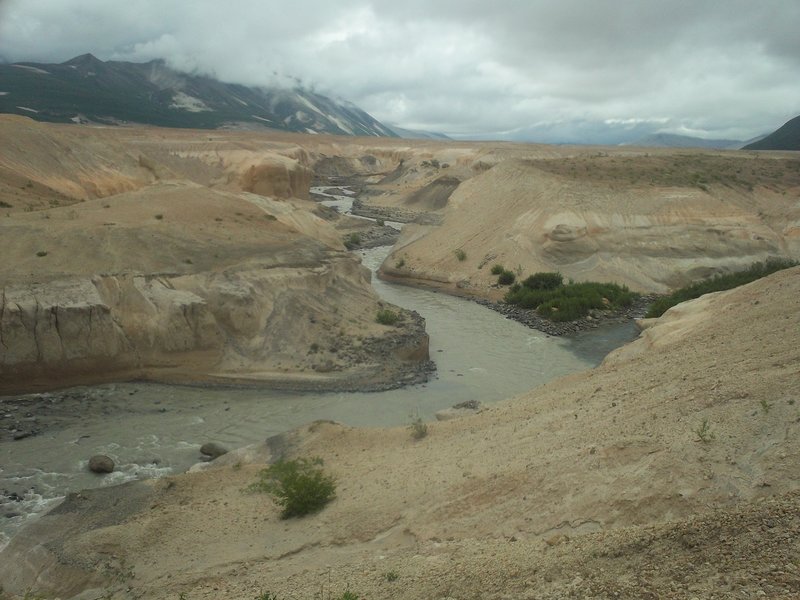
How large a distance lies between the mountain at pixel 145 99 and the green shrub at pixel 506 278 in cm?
7695

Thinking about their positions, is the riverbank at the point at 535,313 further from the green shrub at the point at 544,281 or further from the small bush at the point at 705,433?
the small bush at the point at 705,433

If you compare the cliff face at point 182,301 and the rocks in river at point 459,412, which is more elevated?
the cliff face at point 182,301

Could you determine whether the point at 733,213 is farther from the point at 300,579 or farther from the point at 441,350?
the point at 300,579

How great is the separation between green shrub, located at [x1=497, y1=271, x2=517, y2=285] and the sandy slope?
1600cm

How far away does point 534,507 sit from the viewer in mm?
7105

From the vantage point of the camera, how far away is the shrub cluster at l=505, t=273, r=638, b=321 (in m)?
23.4

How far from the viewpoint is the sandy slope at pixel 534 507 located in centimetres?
499

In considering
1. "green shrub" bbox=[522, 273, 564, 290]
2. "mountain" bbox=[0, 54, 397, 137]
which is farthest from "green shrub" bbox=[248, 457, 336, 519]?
"mountain" bbox=[0, 54, 397, 137]

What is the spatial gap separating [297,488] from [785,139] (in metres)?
90.4

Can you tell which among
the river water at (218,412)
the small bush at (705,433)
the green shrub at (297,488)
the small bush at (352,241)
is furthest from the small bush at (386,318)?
the small bush at (352,241)

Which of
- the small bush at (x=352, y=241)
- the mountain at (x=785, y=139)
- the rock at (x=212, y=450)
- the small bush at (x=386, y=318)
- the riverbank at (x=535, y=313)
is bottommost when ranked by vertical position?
the rock at (x=212, y=450)

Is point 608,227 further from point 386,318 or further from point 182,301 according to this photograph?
point 182,301

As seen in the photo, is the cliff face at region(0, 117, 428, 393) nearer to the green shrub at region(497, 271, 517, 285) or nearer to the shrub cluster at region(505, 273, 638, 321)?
the shrub cluster at region(505, 273, 638, 321)

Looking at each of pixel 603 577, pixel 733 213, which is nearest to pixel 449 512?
pixel 603 577
